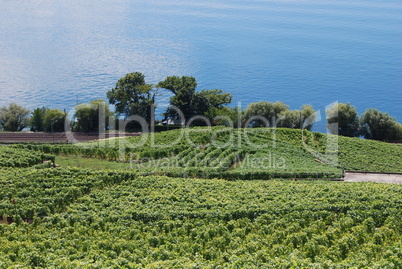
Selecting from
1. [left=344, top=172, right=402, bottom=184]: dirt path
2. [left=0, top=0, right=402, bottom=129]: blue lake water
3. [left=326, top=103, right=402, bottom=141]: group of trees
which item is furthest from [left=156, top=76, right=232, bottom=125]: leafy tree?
[left=0, top=0, right=402, bottom=129]: blue lake water

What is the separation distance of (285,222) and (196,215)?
6301 millimetres

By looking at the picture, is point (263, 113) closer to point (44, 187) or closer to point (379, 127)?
point (379, 127)

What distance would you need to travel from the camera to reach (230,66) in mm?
140500

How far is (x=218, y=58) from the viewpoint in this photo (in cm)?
14875

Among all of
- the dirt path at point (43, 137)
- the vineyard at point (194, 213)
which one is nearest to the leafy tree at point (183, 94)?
the dirt path at point (43, 137)

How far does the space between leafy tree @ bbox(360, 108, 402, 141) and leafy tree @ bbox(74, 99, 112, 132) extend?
155ft

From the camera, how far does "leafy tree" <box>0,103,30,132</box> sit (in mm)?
82750

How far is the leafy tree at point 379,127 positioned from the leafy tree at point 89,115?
47.4 m

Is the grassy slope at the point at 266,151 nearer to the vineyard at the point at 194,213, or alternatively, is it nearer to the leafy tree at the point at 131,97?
the vineyard at the point at 194,213

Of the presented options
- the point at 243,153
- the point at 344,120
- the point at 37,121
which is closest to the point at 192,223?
the point at 243,153

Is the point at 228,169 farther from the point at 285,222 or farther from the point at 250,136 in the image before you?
the point at 285,222

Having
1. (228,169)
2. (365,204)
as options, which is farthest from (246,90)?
(365,204)

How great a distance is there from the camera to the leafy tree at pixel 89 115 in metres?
77.6

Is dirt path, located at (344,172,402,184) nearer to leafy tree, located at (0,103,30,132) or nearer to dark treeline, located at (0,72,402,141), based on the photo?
dark treeline, located at (0,72,402,141)
